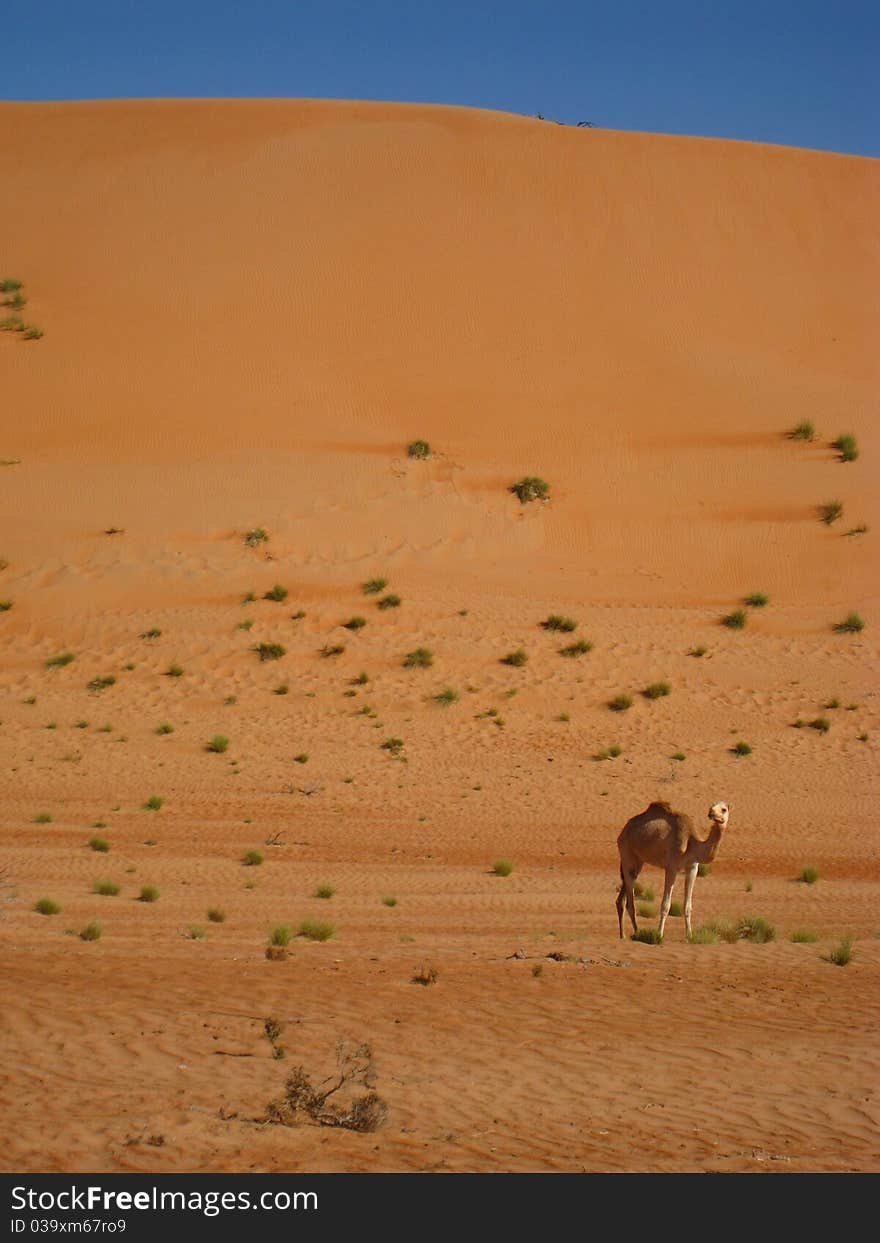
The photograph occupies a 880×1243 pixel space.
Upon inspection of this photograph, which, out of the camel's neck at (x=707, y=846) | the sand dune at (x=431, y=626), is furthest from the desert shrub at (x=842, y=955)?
the camel's neck at (x=707, y=846)

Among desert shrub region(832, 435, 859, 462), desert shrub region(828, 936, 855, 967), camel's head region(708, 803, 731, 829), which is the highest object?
desert shrub region(832, 435, 859, 462)

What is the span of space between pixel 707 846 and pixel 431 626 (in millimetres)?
17316

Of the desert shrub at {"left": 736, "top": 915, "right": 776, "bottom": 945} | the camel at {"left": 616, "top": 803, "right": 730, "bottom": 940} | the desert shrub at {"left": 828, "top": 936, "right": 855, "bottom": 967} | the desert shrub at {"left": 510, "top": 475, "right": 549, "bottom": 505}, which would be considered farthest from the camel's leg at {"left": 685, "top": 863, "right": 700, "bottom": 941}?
the desert shrub at {"left": 510, "top": 475, "right": 549, "bottom": 505}

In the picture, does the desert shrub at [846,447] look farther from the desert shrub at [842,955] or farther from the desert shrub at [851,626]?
the desert shrub at [842,955]

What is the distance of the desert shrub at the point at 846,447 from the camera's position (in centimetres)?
3719

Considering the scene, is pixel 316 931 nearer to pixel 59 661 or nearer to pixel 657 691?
pixel 657 691

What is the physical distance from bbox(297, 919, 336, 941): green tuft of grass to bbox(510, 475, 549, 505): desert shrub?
23618 mm

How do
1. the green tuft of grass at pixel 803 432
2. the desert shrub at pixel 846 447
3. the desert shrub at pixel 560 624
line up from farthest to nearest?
1. the green tuft of grass at pixel 803 432
2. the desert shrub at pixel 846 447
3. the desert shrub at pixel 560 624

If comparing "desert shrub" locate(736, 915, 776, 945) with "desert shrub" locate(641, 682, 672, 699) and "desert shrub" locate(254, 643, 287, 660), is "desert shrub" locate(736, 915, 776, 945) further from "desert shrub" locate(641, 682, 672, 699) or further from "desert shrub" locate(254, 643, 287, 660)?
"desert shrub" locate(254, 643, 287, 660)

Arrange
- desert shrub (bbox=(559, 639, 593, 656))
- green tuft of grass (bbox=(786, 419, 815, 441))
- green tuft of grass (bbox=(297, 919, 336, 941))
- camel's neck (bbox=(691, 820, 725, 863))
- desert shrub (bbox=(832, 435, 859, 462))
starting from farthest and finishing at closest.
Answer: green tuft of grass (bbox=(786, 419, 815, 441)), desert shrub (bbox=(832, 435, 859, 462)), desert shrub (bbox=(559, 639, 593, 656)), green tuft of grass (bbox=(297, 919, 336, 941)), camel's neck (bbox=(691, 820, 725, 863))

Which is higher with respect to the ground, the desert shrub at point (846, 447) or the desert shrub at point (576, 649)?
the desert shrub at point (846, 447)

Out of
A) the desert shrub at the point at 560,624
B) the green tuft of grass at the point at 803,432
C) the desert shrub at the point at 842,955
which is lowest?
the desert shrub at the point at 842,955

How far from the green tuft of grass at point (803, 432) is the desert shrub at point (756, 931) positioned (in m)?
Result: 27.1

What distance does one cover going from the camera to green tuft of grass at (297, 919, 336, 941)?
12.6m
